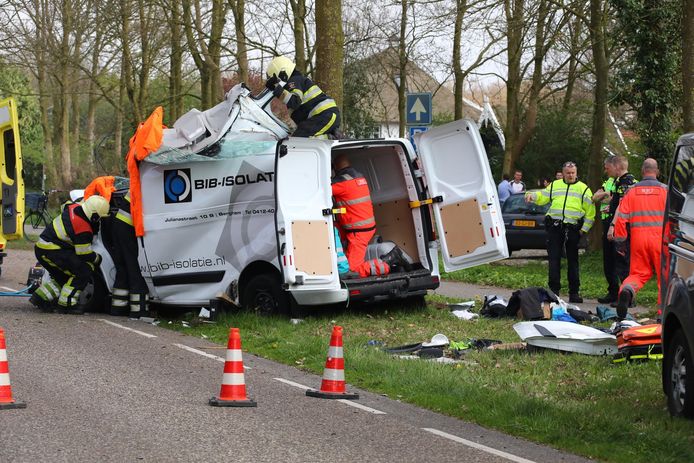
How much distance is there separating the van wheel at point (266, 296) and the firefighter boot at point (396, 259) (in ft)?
4.68

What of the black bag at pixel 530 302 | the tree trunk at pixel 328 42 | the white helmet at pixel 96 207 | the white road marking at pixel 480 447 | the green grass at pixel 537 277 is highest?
the tree trunk at pixel 328 42

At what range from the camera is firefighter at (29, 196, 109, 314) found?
533 inches

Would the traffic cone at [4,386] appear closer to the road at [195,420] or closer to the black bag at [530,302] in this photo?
the road at [195,420]

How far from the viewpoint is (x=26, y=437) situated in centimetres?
698

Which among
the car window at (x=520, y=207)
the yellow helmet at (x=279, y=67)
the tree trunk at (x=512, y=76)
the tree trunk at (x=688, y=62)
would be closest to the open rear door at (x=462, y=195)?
the yellow helmet at (x=279, y=67)

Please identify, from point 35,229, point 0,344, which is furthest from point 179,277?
point 35,229

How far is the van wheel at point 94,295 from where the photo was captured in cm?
1389

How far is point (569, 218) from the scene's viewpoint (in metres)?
15.4

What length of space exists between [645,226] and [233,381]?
577cm

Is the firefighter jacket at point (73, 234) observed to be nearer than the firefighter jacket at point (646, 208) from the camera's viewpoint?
No

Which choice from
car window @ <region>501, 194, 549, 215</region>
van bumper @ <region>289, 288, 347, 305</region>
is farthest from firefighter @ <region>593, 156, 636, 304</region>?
car window @ <region>501, 194, 549, 215</region>

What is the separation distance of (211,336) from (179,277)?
1314 millimetres

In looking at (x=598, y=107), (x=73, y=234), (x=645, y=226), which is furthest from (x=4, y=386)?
(x=598, y=107)

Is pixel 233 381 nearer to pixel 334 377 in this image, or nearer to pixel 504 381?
pixel 334 377
